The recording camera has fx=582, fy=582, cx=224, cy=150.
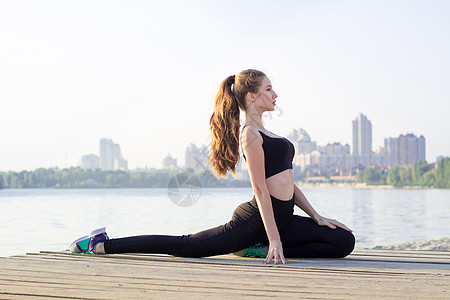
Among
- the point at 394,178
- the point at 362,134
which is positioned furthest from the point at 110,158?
the point at 362,134

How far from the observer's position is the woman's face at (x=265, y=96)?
12.1ft

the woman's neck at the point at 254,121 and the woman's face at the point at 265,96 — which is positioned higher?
the woman's face at the point at 265,96

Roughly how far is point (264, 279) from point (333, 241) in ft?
3.51

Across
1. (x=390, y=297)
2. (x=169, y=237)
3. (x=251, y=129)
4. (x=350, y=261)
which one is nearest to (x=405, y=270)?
(x=350, y=261)

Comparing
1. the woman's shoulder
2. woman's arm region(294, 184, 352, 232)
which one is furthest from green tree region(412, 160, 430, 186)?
the woman's shoulder

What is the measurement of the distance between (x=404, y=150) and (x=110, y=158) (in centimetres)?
7043

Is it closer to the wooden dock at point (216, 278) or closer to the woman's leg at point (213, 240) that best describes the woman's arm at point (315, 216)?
the wooden dock at point (216, 278)

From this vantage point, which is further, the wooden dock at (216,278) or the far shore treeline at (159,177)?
the far shore treeline at (159,177)

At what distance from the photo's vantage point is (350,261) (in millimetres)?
3633

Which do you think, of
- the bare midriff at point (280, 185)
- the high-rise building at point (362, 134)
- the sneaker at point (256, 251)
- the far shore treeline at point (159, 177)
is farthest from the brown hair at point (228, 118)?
the high-rise building at point (362, 134)

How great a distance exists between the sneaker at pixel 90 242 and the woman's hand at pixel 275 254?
1.11m

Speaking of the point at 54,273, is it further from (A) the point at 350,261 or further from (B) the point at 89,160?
(B) the point at 89,160

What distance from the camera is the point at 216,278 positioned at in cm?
282

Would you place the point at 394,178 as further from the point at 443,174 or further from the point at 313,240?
the point at 313,240
